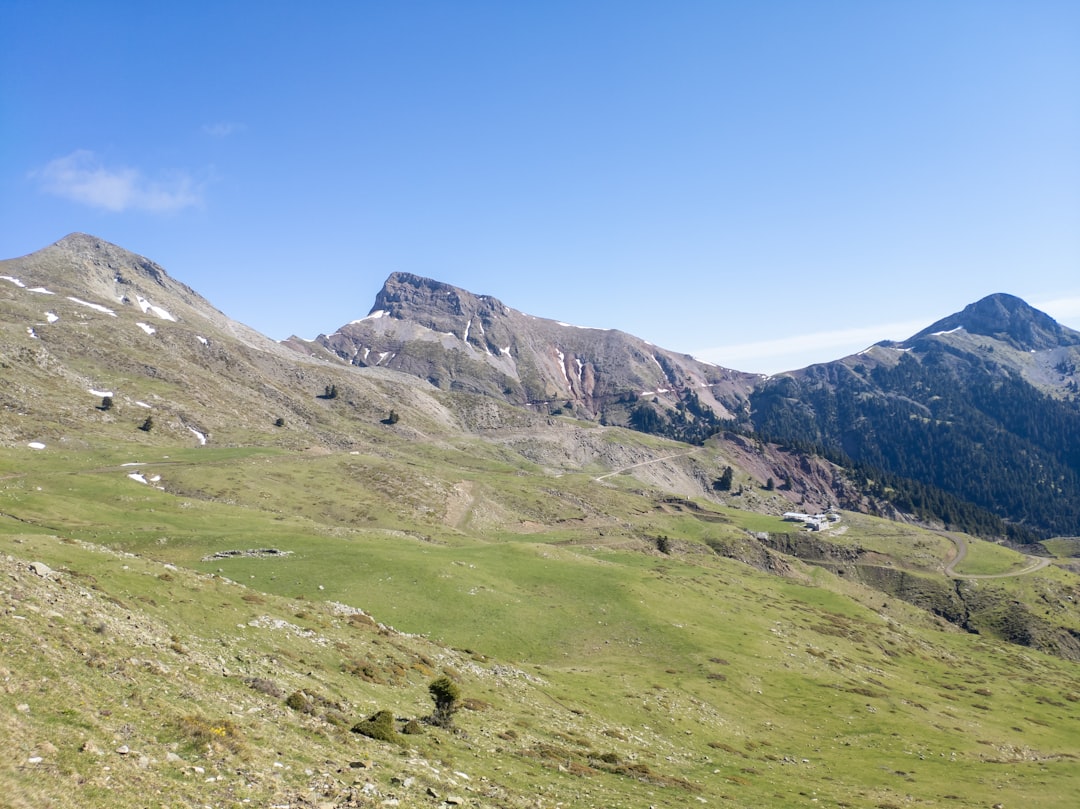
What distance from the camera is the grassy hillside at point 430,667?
20.4m

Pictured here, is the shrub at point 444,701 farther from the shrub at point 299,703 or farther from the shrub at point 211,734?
the shrub at point 211,734

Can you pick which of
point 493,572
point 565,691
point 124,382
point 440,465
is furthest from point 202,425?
point 565,691

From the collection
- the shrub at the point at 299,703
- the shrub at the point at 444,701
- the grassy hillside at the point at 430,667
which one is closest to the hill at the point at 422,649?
the shrub at the point at 299,703

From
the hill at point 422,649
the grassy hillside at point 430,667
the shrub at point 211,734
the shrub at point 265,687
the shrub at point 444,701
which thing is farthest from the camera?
the shrub at point 444,701

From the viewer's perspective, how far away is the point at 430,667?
41.9 meters

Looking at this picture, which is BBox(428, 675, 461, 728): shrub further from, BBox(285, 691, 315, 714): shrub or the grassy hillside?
BBox(285, 691, 315, 714): shrub

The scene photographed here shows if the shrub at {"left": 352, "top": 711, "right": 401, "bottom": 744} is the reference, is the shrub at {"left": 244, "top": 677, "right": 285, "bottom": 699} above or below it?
above

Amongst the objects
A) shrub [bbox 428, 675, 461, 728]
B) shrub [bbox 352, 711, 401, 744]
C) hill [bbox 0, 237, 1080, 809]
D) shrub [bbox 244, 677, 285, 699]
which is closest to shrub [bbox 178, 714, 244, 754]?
hill [bbox 0, 237, 1080, 809]

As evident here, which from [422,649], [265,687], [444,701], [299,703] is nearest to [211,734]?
[299,703]

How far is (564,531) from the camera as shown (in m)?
138

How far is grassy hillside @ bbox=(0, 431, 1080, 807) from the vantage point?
20.4m

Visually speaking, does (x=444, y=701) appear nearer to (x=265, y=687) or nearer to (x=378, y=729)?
(x=378, y=729)

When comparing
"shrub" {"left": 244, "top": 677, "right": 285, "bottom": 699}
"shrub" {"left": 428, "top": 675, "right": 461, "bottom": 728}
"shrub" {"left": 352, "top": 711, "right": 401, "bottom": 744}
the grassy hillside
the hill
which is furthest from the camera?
Result: "shrub" {"left": 428, "top": 675, "right": 461, "bottom": 728}

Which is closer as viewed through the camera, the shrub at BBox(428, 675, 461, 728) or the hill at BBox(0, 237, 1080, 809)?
the hill at BBox(0, 237, 1080, 809)
